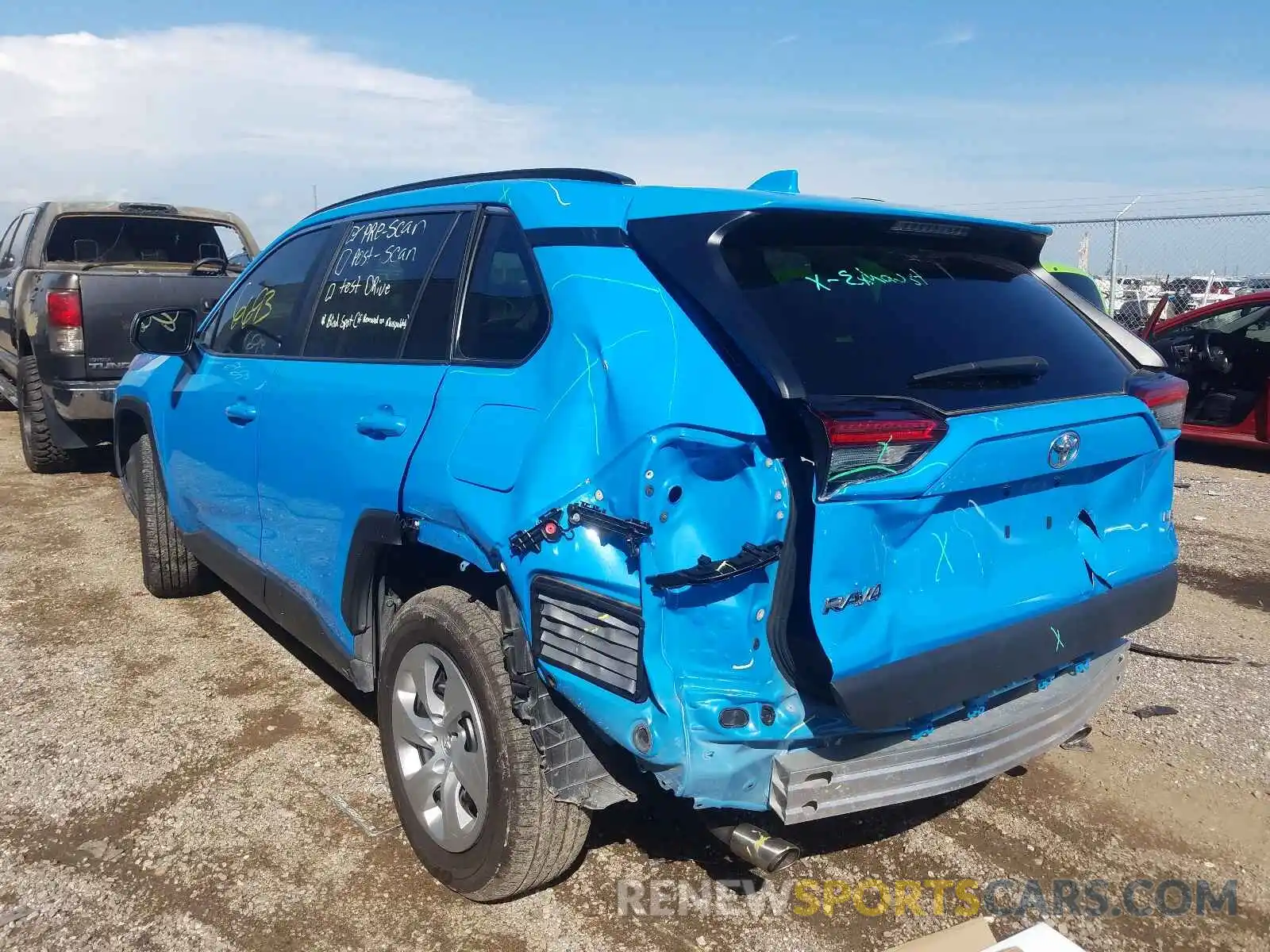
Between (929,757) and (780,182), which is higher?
(780,182)

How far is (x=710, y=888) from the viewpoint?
110 inches

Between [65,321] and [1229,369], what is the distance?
9.44 metres

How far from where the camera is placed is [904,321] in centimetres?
243

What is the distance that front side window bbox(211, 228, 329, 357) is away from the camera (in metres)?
3.64

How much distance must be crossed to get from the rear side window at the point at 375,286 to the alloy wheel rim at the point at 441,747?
95 cm

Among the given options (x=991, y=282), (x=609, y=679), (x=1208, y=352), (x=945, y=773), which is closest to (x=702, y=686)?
(x=609, y=679)

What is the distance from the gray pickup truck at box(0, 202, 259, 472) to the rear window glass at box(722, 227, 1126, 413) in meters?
5.21

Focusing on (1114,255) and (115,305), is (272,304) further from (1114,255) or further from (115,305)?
(1114,255)

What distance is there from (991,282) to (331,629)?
2.31 metres

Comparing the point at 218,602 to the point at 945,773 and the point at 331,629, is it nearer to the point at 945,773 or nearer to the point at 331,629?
the point at 331,629

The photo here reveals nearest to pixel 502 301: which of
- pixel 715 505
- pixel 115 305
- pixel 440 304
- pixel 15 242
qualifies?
pixel 440 304

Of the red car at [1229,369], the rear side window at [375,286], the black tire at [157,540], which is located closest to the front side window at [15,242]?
the black tire at [157,540]

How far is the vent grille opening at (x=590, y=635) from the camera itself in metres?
2.07

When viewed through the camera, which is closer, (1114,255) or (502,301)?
(502,301)
